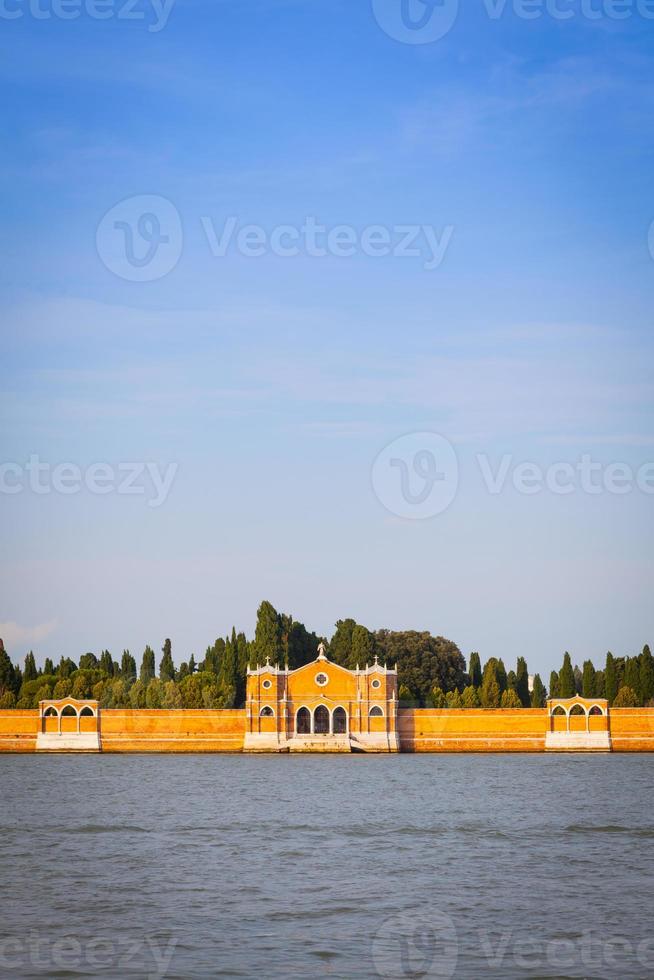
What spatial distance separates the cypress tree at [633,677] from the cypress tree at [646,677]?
188 mm

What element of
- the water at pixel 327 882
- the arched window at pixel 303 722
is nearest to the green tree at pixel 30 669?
the arched window at pixel 303 722

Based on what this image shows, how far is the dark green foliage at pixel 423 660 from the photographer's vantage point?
261 ft

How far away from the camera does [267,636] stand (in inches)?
2926

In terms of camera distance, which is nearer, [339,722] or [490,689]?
[339,722]

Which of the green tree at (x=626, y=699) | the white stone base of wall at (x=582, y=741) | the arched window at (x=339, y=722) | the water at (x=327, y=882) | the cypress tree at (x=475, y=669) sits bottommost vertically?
the water at (x=327, y=882)

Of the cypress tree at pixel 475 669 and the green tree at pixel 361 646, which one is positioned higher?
the green tree at pixel 361 646

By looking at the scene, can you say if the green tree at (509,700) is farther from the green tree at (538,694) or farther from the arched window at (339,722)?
the arched window at (339,722)

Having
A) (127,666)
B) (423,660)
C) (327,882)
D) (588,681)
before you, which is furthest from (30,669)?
(327,882)

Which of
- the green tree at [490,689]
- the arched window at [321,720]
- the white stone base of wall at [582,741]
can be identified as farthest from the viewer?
the green tree at [490,689]

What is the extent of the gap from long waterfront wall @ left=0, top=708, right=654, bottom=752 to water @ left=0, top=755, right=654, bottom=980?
25258mm

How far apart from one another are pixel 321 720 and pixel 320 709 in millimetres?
619

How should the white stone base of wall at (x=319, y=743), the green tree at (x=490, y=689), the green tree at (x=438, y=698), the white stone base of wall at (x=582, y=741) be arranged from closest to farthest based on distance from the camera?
the white stone base of wall at (x=319, y=743), the white stone base of wall at (x=582, y=741), the green tree at (x=490, y=689), the green tree at (x=438, y=698)

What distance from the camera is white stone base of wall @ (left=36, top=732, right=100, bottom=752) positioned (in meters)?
68.1

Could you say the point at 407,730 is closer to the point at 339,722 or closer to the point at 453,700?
the point at 339,722
